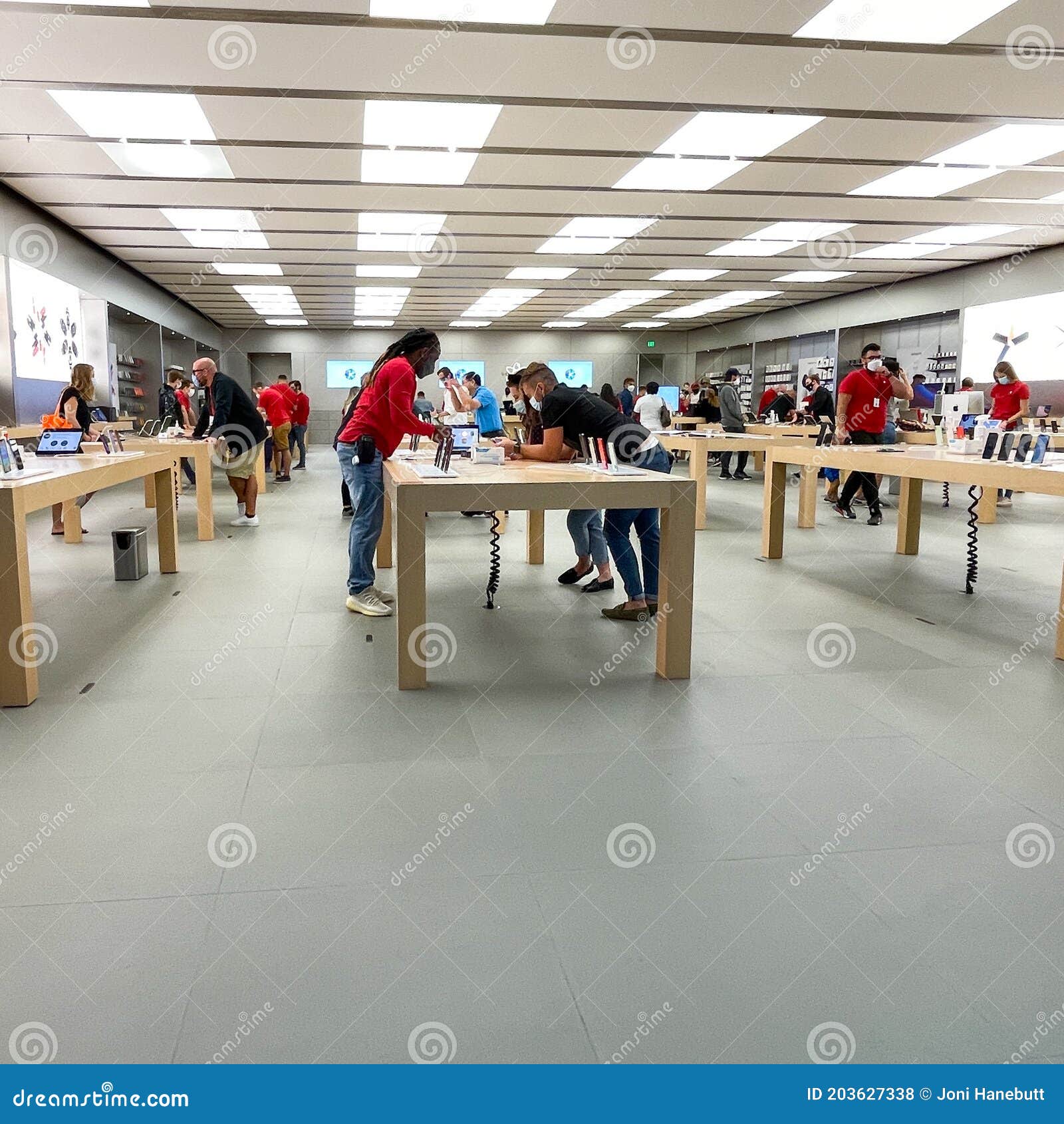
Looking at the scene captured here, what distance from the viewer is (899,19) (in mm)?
5254

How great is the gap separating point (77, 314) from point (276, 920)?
11782mm

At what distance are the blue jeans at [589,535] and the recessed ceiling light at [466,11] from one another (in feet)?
9.62

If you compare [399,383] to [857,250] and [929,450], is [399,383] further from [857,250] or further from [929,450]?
[857,250]

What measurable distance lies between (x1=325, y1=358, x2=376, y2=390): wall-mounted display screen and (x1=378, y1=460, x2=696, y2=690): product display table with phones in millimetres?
20493

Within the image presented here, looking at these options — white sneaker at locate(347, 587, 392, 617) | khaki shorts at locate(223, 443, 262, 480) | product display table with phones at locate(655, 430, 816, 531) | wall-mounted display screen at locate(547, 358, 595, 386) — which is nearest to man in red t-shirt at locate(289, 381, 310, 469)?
khaki shorts at locate(223, 443, 262, 480)

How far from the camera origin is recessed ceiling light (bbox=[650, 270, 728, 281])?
14.1 m

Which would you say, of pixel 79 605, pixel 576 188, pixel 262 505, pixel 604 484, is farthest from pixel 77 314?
pixel 604 484

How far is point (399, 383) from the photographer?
167 inches

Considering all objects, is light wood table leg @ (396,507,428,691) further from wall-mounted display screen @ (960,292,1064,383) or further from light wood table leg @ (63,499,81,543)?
wall-mounted display screen @ (960,292,1064,383)

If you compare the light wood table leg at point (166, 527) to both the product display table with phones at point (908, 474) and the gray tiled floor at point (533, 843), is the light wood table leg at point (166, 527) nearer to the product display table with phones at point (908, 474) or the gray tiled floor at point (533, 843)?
the gray tiled floor at point (533, 843)

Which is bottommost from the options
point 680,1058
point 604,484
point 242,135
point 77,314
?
point 680,1058

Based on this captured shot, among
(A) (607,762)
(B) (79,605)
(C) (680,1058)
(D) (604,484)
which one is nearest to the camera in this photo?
(C) (680,1058)

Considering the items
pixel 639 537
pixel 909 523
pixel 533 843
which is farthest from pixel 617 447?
pixel 909 523

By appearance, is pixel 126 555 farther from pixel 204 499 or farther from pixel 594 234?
pixel 594 234
